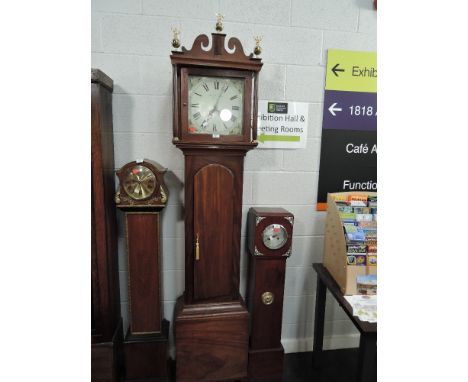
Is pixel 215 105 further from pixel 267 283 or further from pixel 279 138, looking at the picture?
pixel 267 283

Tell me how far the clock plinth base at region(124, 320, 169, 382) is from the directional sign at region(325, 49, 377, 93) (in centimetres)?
165

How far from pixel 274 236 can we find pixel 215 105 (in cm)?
71

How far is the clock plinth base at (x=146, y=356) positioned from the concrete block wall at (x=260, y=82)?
212 millimetres

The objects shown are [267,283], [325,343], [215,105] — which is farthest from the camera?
[325,343]

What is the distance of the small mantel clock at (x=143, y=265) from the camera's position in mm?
1310

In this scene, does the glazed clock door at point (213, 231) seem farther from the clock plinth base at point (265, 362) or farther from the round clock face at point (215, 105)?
the clock plinth base at point (265, 362)

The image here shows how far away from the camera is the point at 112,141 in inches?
56.7

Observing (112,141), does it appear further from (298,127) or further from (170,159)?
(298,127)

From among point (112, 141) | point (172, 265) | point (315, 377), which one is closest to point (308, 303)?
point (315, 377)

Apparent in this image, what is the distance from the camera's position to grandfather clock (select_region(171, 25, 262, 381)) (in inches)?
46.1

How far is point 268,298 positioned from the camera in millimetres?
1483

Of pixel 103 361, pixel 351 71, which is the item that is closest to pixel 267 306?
pixel 103 361

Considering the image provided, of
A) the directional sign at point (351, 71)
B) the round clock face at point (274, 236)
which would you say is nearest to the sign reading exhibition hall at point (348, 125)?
the directional sign at point (351, 71)

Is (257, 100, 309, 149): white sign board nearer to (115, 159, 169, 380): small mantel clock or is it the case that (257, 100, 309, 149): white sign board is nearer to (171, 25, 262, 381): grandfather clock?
(171, 25, 262, 381): grandfather clock
